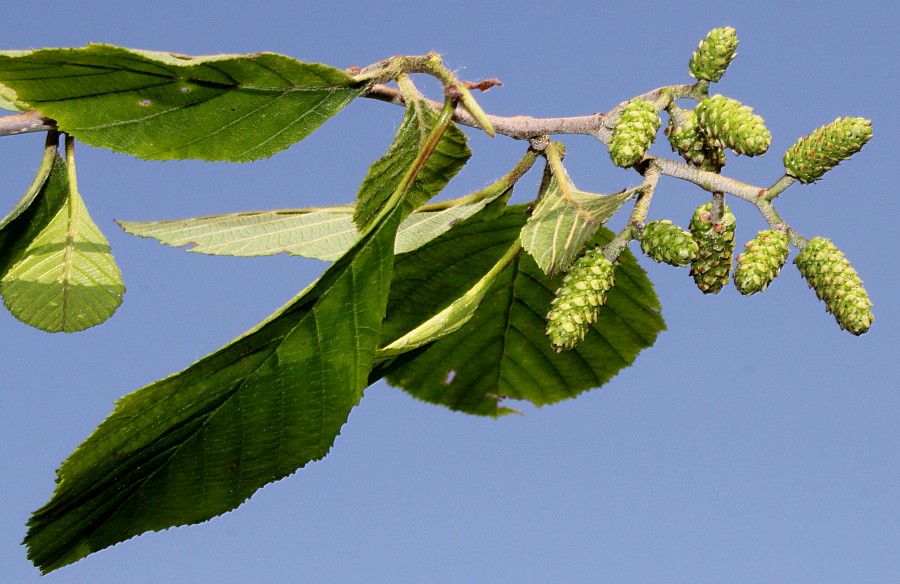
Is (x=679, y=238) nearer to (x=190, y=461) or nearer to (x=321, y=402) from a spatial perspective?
(x=321, y=402)

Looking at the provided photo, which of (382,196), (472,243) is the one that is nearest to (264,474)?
(382,196)

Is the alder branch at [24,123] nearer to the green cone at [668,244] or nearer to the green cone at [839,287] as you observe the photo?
the green cone at [668,244]

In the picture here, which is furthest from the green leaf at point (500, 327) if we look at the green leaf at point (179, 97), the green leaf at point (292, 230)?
the green leaf at point (179, 97)

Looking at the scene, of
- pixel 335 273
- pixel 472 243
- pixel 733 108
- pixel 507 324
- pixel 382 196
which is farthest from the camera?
pixel 507 324

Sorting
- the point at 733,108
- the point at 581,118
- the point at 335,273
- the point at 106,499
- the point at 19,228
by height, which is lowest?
the point at 106,499

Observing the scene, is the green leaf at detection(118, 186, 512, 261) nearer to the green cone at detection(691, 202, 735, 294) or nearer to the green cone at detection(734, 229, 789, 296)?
the green cone at detection(691, 202, 735, 294)

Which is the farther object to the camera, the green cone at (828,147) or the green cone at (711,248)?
the green cone at (711,248)
